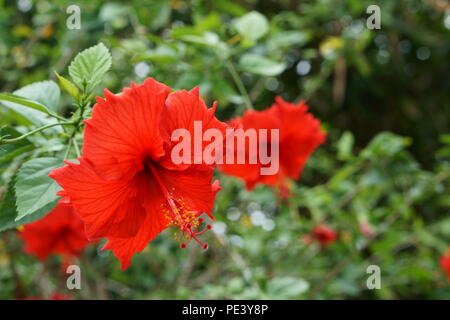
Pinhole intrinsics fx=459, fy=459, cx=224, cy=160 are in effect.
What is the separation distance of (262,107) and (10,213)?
1901 millimetres

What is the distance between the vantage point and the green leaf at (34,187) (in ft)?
2.41

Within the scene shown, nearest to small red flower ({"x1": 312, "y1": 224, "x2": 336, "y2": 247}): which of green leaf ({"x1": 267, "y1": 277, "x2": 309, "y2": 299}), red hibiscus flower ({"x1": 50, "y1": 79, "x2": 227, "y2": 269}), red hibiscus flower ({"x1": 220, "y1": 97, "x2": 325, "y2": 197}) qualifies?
red hibiscus flower ({"x1": 220, "y1": 97, "x2": 325, "y2": 197})

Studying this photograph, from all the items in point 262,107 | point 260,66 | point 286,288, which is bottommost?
point 286,288

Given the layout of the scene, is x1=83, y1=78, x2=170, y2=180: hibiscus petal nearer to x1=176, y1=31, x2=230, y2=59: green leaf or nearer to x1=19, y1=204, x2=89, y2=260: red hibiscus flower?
x1=176, y1=31, x2=230, y2=59: green leaf

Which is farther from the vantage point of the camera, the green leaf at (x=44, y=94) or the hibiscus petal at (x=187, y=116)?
the green leaf at (x=44, y=94)

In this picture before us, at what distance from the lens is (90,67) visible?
791 mm

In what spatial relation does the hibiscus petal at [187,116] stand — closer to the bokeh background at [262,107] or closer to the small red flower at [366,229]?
the bokeh background at [262,107]

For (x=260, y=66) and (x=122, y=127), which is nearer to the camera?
(x=122, y=127)

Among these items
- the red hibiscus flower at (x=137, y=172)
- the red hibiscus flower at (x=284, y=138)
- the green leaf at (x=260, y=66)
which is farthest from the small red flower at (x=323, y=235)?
the red hibiscus flower at (x=137, y=172)

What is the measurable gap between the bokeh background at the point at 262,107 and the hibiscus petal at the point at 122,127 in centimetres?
30

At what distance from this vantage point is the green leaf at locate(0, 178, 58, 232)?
2.61 feet

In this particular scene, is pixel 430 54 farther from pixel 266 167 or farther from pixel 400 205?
pixel 266 167

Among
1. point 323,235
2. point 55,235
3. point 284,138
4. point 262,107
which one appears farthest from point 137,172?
point 262,107

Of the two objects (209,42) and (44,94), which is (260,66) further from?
(44,94)
